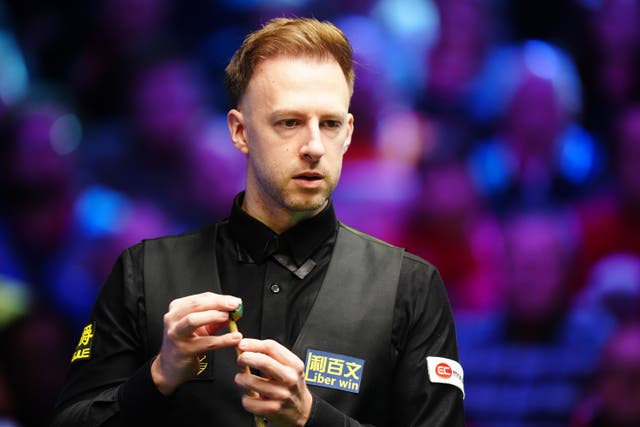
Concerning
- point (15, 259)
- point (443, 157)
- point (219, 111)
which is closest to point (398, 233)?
point (443, 157)

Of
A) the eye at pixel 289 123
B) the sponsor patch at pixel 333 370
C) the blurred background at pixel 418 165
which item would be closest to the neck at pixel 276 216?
the eye at pixel 289 123

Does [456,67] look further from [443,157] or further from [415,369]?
[415,369]

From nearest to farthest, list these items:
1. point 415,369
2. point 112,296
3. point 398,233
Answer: point 415,369 < point 112,296 < point 398,233

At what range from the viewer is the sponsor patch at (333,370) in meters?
2.10

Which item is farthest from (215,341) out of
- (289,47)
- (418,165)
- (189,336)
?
(418,165)

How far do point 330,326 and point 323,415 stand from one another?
291 millimetres

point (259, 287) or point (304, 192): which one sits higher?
point (304, 192)

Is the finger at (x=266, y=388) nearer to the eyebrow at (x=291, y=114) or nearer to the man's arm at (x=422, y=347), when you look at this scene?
the man's arm at (x=422, y=347)

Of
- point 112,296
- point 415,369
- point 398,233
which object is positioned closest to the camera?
point 415,369

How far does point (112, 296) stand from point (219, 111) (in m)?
2.40

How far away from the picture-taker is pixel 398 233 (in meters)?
4.32

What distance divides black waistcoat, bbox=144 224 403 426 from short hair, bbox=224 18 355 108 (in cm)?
39

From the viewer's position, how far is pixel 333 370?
83.1 inches

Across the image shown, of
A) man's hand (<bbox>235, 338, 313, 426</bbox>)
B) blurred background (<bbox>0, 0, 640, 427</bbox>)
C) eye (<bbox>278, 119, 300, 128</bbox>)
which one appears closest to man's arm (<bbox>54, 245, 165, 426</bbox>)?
man's hand (<bbox>235, 338, 313, 426</bbox>)
